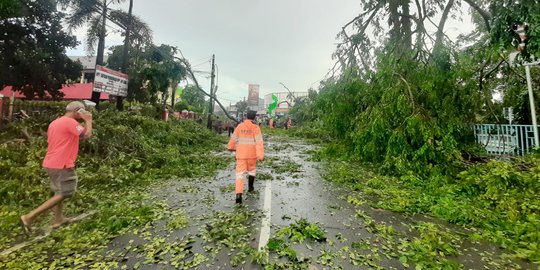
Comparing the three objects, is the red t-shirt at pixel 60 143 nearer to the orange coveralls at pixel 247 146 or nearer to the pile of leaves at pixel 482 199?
the orange coveralls at pixel 247 146

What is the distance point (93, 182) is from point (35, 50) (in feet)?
35.8

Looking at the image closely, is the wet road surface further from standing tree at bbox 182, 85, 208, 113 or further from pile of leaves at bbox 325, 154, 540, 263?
standing tree at bbox 182, 85, 208, 113

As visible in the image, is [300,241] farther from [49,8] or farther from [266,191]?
[49,8]

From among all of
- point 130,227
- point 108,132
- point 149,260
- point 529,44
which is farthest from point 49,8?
point 529,44

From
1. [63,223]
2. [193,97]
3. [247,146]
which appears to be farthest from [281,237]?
[193,97]

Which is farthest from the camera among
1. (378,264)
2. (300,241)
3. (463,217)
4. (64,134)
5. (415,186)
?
(415,186)

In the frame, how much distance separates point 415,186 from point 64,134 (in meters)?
6.48

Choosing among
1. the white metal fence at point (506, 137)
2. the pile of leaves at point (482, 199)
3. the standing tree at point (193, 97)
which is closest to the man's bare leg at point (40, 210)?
the pile of leaves at point (482, 199)

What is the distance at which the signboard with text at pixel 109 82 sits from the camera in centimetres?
1123

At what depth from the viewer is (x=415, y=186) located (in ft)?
19.3

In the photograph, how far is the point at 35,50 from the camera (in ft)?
40.9

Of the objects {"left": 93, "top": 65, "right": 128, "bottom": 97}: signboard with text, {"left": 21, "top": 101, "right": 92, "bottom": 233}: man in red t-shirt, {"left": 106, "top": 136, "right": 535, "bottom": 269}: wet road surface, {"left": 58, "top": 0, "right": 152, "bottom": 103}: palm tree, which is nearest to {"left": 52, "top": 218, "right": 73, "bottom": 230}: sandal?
{"left": 21, "top": 101, "right": 92, "bottom": 233}: man in red t-shirt

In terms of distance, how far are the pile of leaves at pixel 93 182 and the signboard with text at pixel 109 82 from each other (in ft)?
6.92

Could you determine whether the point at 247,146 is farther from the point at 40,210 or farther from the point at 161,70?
the point at 161,70
